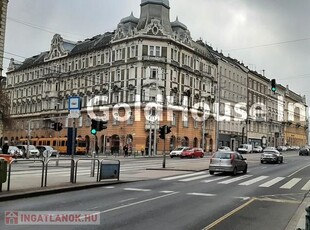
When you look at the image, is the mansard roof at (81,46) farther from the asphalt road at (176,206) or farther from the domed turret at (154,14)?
the asphalt road at (176,206)

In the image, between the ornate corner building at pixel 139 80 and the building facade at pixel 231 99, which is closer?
the ornate corner building at pixel 139 80

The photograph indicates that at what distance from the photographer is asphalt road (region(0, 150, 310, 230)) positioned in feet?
30.4

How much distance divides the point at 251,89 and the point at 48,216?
303ft

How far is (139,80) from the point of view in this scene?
210ft

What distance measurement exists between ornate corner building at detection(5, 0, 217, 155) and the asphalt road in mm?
43236

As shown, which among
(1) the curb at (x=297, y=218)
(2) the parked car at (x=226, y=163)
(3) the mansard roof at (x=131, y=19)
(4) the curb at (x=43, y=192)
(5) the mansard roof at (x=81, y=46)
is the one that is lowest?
(1) the curb at (x=297, y=218)

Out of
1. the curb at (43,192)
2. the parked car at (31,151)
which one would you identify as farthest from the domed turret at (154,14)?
the curb at (43,192)

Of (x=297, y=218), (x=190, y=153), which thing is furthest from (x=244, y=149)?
(x=297, y=218)

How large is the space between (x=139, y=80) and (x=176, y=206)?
5312 cm

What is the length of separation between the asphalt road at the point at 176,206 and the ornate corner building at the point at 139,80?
4324 centimetres

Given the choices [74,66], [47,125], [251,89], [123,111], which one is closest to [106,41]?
[74,66]

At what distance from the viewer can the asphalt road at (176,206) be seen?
9.26 m

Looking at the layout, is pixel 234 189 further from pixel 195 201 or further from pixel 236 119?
pixel 236 119

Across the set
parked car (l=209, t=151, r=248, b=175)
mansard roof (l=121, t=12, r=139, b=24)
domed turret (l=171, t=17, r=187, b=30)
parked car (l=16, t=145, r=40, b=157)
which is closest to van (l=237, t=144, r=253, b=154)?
domed turret (l=171, t=17, r=187, b=30)
